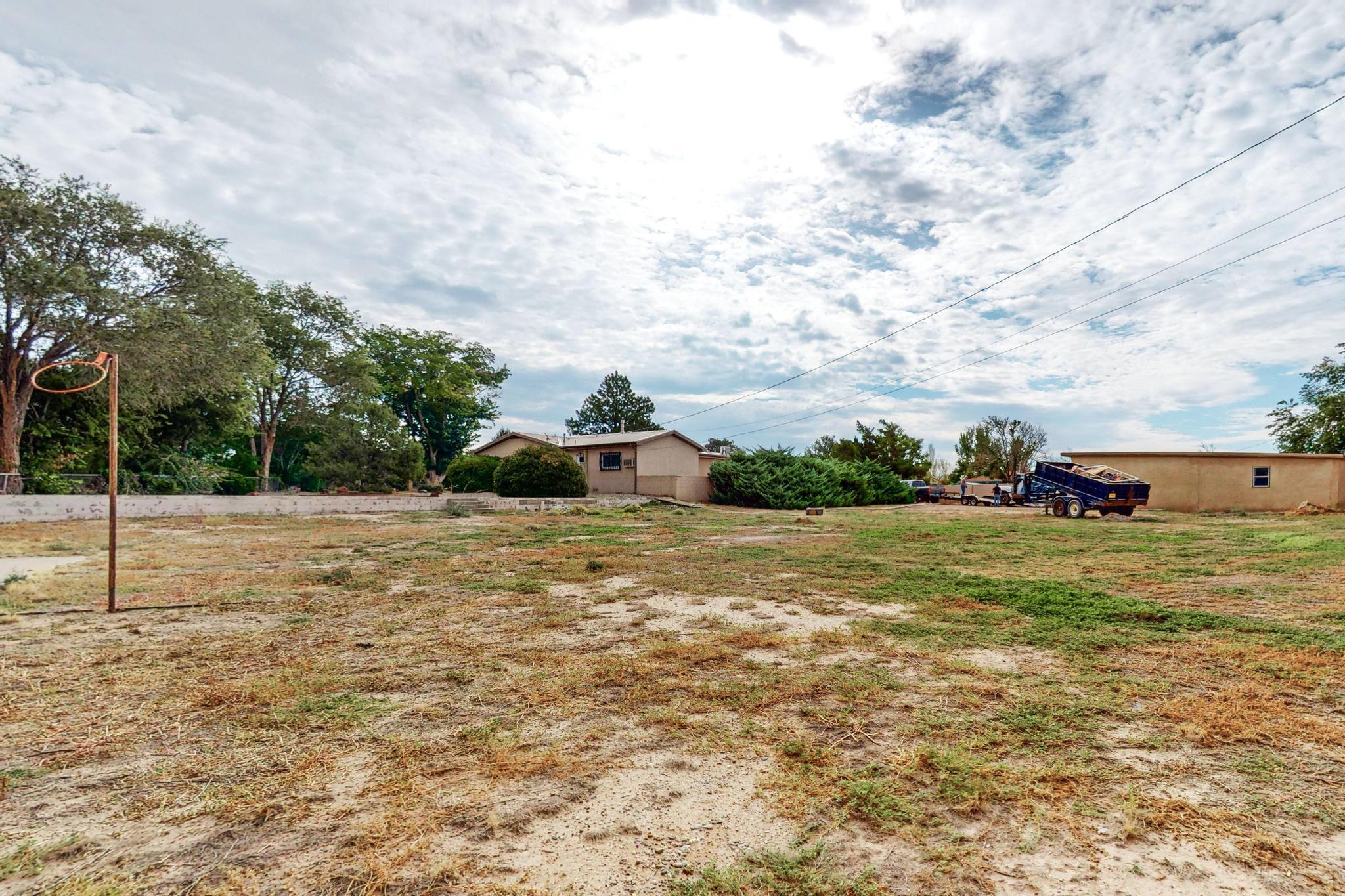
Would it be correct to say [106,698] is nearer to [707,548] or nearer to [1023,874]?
[1023,874]

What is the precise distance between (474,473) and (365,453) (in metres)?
7.77

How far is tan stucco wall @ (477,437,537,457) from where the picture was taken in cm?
3584

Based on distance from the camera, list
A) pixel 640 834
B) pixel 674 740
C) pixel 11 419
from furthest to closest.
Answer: pixel 11 419 → pixel 674 740 → pixel 640 834

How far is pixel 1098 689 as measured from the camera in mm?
3404

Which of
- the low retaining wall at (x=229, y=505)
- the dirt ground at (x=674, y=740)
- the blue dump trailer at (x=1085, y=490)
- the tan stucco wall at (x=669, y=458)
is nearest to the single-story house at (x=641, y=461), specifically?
the tan stucco wall at (x=669, y=458)

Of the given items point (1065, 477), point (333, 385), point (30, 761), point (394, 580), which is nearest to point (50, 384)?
point (333, 385)

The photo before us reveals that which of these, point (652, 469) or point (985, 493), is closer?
point (985, 493)

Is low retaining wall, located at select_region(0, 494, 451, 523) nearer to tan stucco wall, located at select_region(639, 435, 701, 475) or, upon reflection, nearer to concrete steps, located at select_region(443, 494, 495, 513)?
concrete steps, located at select_region(443, 494, 495, 513)

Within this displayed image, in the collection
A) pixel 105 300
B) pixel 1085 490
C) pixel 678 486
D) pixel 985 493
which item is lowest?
pixel 985 493

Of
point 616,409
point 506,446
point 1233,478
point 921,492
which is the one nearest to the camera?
point 1233,478

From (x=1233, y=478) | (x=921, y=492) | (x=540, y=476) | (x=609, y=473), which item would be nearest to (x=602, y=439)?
(x=609, y=473)

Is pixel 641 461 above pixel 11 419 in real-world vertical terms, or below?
below

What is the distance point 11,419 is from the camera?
18.0 meters

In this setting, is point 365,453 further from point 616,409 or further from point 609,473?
point 616,409
